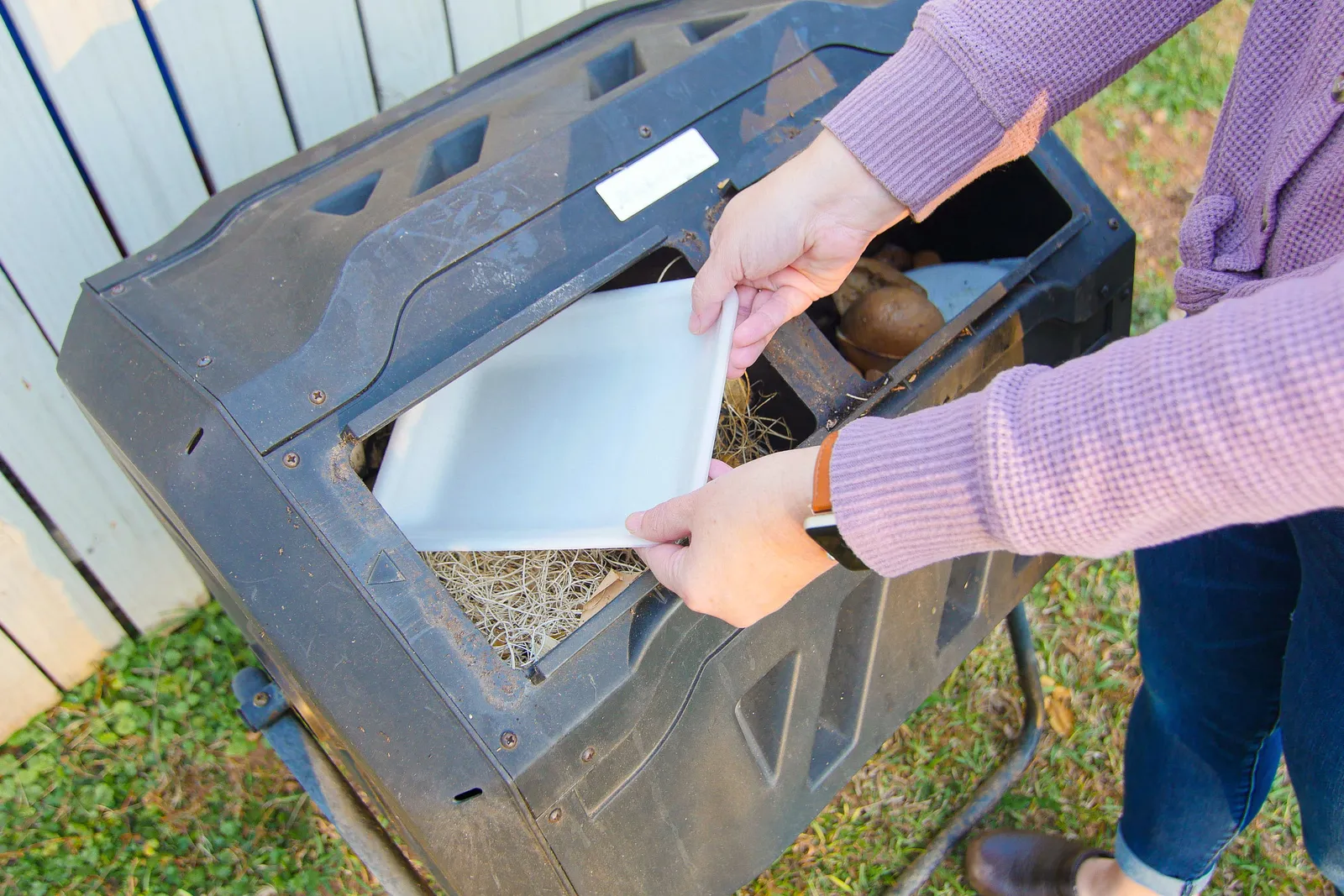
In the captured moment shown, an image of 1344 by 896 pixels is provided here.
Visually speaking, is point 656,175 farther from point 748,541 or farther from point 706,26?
point 748,541

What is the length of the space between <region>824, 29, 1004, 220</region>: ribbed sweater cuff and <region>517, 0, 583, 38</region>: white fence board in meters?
0.90

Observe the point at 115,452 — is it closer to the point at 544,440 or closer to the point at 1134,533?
the point at 544,440

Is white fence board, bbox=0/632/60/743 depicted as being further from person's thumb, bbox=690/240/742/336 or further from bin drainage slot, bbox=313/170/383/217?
person's thumb, bbox=690/240/742/336

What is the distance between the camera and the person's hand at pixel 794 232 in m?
1.05

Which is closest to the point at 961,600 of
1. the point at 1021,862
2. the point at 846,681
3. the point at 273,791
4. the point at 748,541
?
the point at 846,681

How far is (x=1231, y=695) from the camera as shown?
1155mm

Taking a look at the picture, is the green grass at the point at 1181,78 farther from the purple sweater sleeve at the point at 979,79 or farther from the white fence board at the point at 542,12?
the purple sweater sleeve at the point at 979,79

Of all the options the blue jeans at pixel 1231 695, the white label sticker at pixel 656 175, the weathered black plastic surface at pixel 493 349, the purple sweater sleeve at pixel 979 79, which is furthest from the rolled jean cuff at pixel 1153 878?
the white label sticker at pixel 656 175

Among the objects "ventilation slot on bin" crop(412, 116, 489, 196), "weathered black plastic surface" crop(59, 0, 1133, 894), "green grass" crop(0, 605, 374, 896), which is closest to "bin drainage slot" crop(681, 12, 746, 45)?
"weathered black plastic surface" crop(59, 0, 1133, 894)

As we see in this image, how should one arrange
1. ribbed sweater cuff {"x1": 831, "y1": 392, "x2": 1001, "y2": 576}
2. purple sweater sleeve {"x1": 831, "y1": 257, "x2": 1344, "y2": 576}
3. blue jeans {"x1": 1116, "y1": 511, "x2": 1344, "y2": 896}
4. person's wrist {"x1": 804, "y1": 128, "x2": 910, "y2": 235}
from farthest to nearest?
person's wrist {"x1": 804, "y1": 128, "x2": 910, "y2": 235} < blue jeans {"x1": 1116, "y1": 511, "x2": 1344, "y2": 896} < ribbed sweater cuff {"x1": 831, "y1": 392, "x2": 1001, "y2": 576} < purple sweater sleeve {"x1": 831, "y1": 257, "x2": 1344, "y2": 576}

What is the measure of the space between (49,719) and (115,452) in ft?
2.76

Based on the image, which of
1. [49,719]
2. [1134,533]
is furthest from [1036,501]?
[49,719]

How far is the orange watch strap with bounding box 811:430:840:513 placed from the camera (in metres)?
0.80

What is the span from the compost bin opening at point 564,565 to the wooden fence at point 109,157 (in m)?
0.56
